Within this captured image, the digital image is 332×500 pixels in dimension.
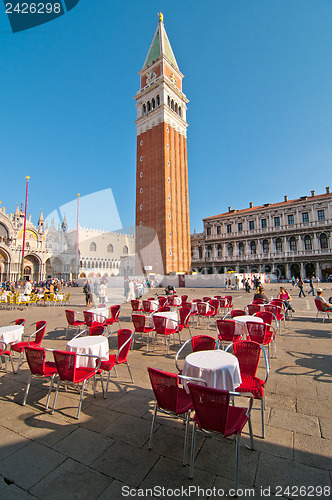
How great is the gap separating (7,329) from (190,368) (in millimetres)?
4022

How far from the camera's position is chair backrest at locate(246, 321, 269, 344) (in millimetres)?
4562

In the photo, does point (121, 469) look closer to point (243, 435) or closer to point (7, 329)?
point (243, 435)

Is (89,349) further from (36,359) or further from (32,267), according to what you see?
(32,267)

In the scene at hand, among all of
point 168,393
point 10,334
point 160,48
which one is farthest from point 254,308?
point 160,48

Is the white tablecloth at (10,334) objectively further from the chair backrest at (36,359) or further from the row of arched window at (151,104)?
the row of arched window at (151,104)

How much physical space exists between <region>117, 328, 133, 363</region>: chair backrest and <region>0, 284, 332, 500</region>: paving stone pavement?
433 millimetres

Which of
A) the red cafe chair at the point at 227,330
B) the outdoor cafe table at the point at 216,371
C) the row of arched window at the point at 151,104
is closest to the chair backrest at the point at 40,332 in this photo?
the outdoor cafe table at the point at 216,371

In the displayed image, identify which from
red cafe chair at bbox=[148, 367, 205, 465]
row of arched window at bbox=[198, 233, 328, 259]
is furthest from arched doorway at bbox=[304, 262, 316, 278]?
red cafe chair at bbox=[148, 367, 205, 465]

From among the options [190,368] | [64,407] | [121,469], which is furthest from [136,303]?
[121,469]

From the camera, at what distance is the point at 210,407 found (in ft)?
6.63

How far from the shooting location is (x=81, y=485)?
6.40 feet

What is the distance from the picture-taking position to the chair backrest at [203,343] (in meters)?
3.66

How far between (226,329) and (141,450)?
298cm

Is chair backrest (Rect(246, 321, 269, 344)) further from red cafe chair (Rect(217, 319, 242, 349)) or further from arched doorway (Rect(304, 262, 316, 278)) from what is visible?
arched doorway (Rect(304, 262, 316, 278))
